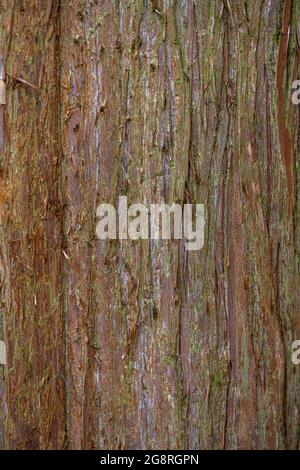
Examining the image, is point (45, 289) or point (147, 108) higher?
point (147, 108)

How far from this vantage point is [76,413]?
67.4 inches

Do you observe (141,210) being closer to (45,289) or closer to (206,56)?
(45,289)

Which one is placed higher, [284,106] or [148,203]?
[284,106]

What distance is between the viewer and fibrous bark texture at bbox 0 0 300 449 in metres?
1.63

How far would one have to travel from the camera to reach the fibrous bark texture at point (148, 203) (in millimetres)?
1632

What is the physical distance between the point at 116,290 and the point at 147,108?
55 cm

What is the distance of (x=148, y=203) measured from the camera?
5.46ft

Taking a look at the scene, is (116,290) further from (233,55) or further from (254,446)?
(233,55)

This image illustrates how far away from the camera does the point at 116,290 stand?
1.68 metres

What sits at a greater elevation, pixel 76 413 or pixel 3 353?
pixel 3 353
